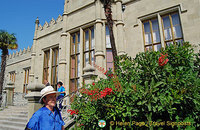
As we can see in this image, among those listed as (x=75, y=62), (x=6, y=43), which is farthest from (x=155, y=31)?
(x=6, y=43)

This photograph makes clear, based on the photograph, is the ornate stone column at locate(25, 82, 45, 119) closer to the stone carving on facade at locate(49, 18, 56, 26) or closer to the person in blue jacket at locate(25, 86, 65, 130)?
the person in blue jacket at locate(25, 86, 65, 130)

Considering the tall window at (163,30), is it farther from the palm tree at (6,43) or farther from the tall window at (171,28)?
the palm tree at (6,43)

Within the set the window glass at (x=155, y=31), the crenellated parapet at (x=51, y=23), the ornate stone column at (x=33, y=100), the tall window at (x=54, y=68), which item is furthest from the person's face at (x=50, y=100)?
the crenellated parapet at (x=51, y=23)

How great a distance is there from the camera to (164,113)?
3732 millimetres

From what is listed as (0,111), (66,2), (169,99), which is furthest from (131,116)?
(66,2)

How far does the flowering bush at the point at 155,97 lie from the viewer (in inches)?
132

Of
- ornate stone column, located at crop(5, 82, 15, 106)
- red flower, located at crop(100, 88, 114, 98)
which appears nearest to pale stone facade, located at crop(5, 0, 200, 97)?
ornate stone column, located at crop(5, 82, 15, 106)

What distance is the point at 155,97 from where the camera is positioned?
10.9 feet

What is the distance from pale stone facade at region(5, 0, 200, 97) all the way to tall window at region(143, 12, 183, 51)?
9cm

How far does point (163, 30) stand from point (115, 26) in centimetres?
315

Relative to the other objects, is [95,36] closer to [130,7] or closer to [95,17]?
[95,17]

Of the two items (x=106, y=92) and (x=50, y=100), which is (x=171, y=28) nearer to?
(x=106, y=92)

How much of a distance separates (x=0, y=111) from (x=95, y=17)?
9.66 m

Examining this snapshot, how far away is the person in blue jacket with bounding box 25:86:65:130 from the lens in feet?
7.62
